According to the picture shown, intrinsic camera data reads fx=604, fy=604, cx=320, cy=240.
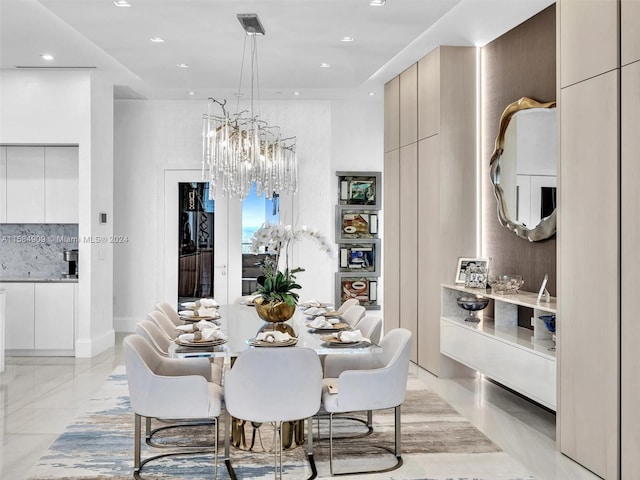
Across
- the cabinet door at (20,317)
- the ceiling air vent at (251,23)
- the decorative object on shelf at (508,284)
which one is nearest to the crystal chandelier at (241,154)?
the ceiling air vent at (251,23)

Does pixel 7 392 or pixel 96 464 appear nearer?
pixel 96 464

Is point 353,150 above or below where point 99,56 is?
below

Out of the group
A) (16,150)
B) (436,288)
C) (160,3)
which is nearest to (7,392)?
(16,150)

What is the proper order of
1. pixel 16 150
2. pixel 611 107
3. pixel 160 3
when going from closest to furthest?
1. pixel 611 107
2. pixel 160 3
3. pixel 16 150

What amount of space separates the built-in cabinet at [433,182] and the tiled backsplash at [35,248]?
373 centimetres

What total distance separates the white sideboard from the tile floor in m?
0.26

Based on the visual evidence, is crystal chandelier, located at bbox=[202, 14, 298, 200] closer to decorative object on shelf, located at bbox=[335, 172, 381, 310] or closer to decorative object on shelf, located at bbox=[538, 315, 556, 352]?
decorative object on shelf, located at bbox=[538, 315, 556, 352]

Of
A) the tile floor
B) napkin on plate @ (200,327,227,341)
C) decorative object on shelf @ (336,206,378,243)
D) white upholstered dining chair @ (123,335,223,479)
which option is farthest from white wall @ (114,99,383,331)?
white upholstered dining chair @ (123,335,223,479)

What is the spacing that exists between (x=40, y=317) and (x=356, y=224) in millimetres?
4096

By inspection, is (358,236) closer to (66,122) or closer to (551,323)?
(66,122)

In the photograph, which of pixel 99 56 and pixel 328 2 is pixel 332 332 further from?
pixel 99 56

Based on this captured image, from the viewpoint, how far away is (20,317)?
20.5ft

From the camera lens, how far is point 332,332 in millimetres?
3838

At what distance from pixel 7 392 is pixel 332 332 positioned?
2923 millimetres
